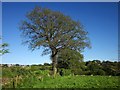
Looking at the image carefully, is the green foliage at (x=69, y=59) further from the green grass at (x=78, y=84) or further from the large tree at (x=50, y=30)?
the green grass at (x=78, y=84)

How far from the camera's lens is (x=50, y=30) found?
102 ft

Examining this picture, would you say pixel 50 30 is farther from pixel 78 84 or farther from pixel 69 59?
pixel 78 84

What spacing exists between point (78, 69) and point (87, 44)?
3.30 m

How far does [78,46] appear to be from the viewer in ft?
104

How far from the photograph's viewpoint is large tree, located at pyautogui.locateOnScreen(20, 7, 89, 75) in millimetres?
30672

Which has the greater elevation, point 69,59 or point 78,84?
point 69,59

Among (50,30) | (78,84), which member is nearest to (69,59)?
(50,30)

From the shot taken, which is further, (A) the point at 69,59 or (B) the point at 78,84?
(A) the point at 69,59

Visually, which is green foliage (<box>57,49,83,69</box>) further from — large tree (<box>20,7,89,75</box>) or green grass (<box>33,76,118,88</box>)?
green grass (<box>33,76,118,88</box>)

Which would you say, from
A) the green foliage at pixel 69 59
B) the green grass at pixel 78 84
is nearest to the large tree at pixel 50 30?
the green foliage at pixel 69 59

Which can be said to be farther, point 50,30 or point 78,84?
point 50,30

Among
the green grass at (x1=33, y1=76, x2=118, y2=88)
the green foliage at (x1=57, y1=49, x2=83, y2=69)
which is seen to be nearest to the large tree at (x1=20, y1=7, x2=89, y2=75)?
the green foliage at (x1=57, y1=49, x2=83, y2=69)

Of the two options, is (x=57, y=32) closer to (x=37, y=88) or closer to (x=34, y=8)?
(x=34, y=8)

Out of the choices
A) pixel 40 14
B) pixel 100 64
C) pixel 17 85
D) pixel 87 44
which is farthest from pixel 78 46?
pixel 17 85
